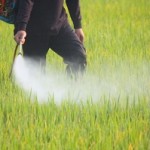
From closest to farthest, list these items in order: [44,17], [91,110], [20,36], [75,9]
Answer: [91,110], [20,36], [44,17], [75,9]

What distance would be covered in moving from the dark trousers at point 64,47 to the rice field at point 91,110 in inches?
5.8

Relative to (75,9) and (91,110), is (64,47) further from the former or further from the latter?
(91,110)

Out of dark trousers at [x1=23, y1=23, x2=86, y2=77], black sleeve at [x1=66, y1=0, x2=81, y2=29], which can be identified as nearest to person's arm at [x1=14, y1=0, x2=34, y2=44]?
dark trousers at [x1=23, y1=23, x2=86, y2=77]

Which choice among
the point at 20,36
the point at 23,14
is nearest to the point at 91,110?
the point at 20,36

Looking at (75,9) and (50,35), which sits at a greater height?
(75,9)

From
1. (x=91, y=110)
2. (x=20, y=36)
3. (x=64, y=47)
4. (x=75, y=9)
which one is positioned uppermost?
(x=75, y=9)

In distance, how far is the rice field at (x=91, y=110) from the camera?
95.5 inches

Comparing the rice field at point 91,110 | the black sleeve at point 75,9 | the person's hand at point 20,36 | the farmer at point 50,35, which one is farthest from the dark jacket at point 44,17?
the rice field at point 91,110

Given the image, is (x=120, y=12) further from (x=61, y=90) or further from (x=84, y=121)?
(x=84, y=121)

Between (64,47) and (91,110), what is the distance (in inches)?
32.4

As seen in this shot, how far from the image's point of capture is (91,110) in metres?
2.92

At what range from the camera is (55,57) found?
510 centimetres

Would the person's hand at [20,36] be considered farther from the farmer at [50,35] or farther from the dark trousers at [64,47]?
the dark trousers at [64,47]

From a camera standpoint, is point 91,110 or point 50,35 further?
point 50,35
